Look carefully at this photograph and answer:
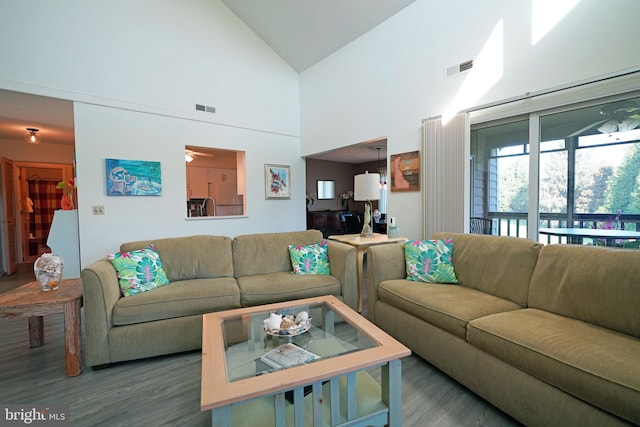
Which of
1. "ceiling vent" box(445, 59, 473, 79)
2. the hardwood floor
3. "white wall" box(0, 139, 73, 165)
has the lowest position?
the hardwood floor

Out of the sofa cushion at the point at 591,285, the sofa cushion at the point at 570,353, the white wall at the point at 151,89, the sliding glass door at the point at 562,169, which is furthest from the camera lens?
the white wall at the point at 151,89

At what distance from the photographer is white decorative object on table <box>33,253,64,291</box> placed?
2.17 m

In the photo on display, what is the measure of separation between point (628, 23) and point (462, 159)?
144 centimetres

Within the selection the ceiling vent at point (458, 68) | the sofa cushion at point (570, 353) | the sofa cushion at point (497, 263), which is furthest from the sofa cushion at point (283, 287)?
the ceiling vent at point (458, 68)

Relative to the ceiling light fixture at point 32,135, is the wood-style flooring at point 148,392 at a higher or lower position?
lower

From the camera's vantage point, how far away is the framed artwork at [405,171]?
11.7 feet

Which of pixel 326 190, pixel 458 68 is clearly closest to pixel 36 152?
pixel 326 190

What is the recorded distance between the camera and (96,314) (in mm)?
2016

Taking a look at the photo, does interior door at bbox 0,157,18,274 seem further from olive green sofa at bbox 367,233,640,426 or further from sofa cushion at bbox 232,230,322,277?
olive green sofa at bbox 367,233,640,426

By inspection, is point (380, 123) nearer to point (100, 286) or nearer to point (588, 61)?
point (588, 61)

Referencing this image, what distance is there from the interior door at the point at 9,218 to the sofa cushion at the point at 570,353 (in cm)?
735

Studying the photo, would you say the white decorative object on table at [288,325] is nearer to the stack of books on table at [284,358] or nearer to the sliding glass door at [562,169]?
the stack of books on table at [284,358]

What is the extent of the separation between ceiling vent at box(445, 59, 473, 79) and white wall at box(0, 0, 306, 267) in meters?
2.93

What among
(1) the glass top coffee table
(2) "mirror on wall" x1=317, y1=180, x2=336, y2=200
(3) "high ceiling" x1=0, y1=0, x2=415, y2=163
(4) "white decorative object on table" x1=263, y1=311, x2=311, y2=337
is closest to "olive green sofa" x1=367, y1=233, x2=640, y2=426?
(1) the glass top coffee table
